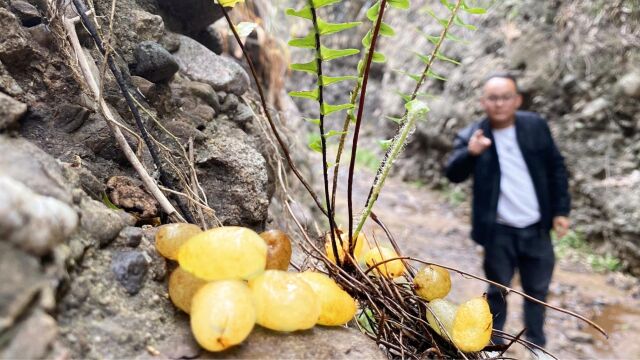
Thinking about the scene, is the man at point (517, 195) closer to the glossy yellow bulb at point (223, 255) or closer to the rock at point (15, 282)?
the glossy yellow bulb at point (223, 255)

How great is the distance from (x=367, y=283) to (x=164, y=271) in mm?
579

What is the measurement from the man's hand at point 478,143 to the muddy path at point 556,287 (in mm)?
1019

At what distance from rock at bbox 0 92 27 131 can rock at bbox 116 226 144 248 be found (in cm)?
34

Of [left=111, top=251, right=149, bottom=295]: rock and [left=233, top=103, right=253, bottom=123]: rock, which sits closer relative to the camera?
[left=111, top=251, right=149, bottom=295]: rock

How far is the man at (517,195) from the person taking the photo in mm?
3596

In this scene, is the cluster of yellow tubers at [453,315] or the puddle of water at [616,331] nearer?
the cluster of yellow tubers at [453,315]

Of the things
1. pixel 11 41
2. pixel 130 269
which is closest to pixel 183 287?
pixel 130 269

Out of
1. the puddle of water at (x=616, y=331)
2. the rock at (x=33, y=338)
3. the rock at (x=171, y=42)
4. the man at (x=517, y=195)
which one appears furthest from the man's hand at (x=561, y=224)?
the rock at (x=33, y=338)

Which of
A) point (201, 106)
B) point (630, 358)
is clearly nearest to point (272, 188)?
point (201, 106)

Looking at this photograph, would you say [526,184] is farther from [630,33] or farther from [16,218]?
[630,33]

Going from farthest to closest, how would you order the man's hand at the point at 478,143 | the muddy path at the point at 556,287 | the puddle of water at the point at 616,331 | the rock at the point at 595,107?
the rock at the point at 595,107, the muddy path at the point at 556,287, the puddle of water at the point at 616,331, the man's hand at the point at 478,143

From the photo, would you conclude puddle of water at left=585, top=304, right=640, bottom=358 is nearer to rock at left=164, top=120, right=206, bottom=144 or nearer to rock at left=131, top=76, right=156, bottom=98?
rock at left=164, top=120, right=206, bottom=144

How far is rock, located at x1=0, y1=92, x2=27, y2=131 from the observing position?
1.02 m

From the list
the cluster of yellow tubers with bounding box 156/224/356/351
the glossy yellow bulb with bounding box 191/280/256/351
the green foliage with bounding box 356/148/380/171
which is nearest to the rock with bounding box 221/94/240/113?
the cluster of yellow tubers with bounding box 156/224/356/351
